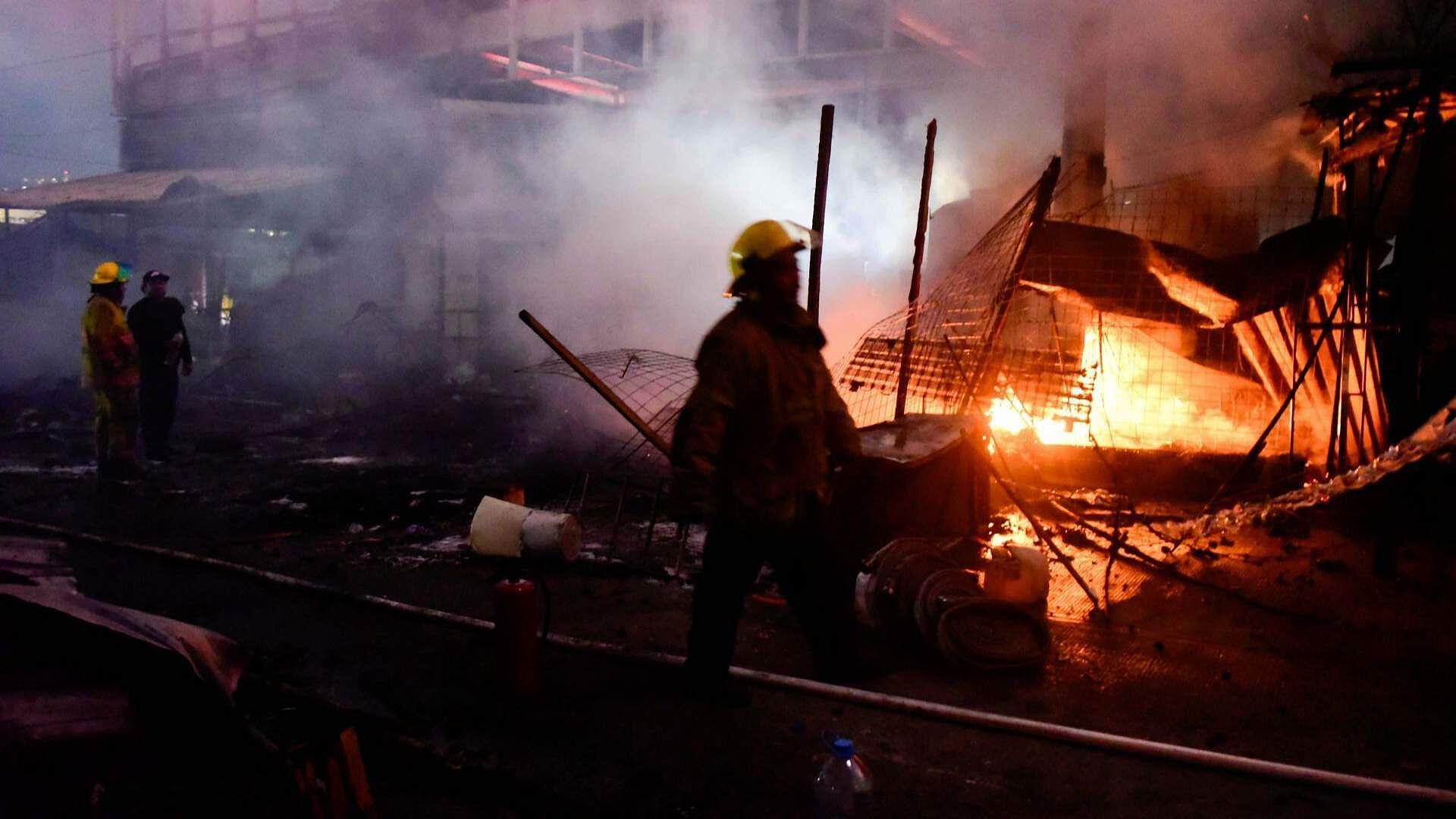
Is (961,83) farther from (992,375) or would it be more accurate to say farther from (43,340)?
(43,340)

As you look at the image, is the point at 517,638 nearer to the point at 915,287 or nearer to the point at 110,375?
the point at 915,287

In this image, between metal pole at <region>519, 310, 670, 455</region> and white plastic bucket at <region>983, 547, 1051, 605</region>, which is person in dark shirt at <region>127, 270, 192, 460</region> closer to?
metal pole at <region>519, 310, 670, 455</region>

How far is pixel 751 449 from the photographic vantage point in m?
3.86

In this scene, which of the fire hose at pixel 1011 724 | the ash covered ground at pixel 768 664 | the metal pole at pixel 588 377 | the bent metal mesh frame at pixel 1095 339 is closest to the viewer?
the fire hose at pixel 1011 724

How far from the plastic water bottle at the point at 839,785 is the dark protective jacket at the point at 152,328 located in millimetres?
9498

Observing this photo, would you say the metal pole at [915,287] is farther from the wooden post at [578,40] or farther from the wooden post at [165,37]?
the wooden post at [165,37]

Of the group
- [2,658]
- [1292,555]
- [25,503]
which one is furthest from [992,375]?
[25,503]

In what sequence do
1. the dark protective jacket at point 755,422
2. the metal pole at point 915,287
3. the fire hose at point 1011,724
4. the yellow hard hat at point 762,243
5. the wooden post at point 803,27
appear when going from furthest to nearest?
the wooden post at point 803,27 < the metal pole at point 915,287 < the yellow hard hat at point 762,243 < the dark protective jacket at point 755,422 < the fire hose at point 1011,724

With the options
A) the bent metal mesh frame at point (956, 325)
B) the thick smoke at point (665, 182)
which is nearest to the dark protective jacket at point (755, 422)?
the bent metal mesh frame at point (956, 325)

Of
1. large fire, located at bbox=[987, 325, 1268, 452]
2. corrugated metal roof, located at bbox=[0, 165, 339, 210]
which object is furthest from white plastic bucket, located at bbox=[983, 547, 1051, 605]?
corrugated metal roof, located at bbox=[0, 165, 339, 210]

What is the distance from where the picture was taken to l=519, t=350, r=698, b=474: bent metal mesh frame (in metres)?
6.85

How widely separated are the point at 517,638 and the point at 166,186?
21.2 m

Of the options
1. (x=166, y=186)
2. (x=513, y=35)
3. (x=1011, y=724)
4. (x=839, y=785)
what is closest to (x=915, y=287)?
(x=1011, y=724)

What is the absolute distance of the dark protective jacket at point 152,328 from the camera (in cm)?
995
